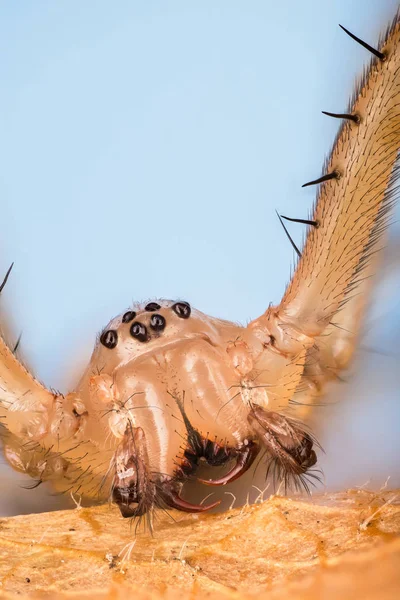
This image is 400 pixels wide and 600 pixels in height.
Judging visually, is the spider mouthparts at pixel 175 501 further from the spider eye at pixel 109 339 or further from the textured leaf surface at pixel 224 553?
the spider eye at pixel 109 339

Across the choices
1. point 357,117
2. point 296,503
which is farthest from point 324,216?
point 296,503

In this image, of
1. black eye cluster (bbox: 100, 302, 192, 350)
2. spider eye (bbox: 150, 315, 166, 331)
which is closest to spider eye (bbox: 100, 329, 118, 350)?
black eye cluster (bbox: 100, 302, 192, 350)

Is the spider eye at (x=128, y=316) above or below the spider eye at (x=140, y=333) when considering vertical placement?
above

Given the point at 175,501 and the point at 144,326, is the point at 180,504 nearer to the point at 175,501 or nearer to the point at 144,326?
the point at 175,501

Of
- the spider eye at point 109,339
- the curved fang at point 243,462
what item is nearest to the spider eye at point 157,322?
the spider eye at point 109,339

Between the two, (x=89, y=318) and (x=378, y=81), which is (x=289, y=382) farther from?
(x=378, y=81)

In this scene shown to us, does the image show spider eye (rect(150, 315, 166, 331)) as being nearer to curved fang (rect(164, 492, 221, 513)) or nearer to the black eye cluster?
the black eye cluster
